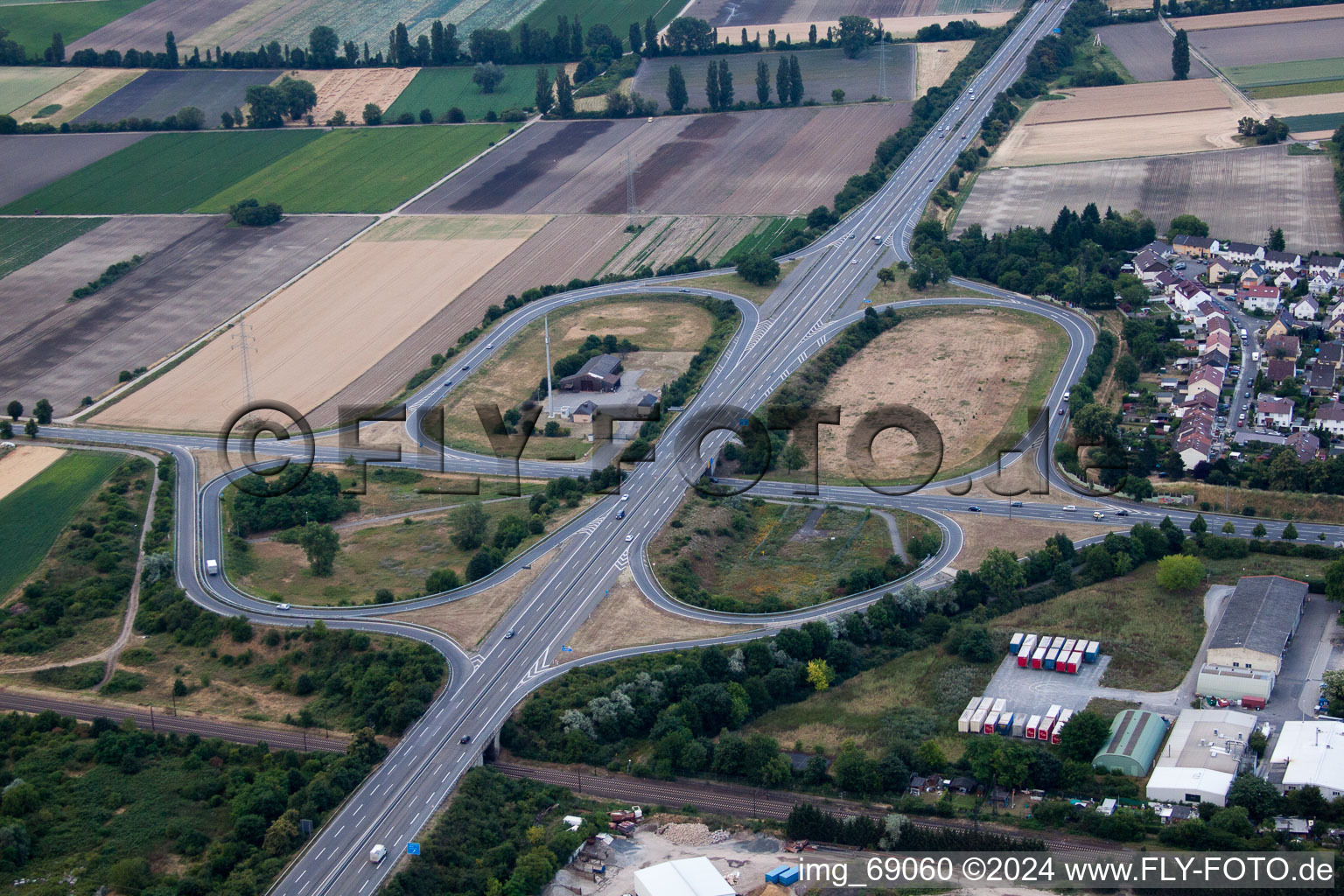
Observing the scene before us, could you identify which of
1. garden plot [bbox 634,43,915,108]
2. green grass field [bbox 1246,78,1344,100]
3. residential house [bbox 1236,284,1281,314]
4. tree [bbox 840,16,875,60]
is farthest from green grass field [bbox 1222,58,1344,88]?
residential house [bbox 1236,284,1281,314]

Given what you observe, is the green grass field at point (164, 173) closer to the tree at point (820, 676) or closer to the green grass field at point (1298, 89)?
the tree at point (820, 676)

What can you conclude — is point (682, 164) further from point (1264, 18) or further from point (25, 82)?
point (25, 82)

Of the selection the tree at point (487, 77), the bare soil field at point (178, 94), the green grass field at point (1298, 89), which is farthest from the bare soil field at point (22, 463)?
the green grass field at point (1298, 89)

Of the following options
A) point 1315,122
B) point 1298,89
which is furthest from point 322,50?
point 1315,122

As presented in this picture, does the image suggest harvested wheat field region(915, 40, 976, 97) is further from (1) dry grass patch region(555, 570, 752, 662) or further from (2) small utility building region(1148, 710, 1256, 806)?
(2) small utility building region(1148, 710, 1256, 806)

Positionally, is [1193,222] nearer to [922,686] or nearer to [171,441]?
[922,686]

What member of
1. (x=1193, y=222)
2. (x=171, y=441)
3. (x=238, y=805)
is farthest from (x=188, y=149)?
(x=238, y=805)
